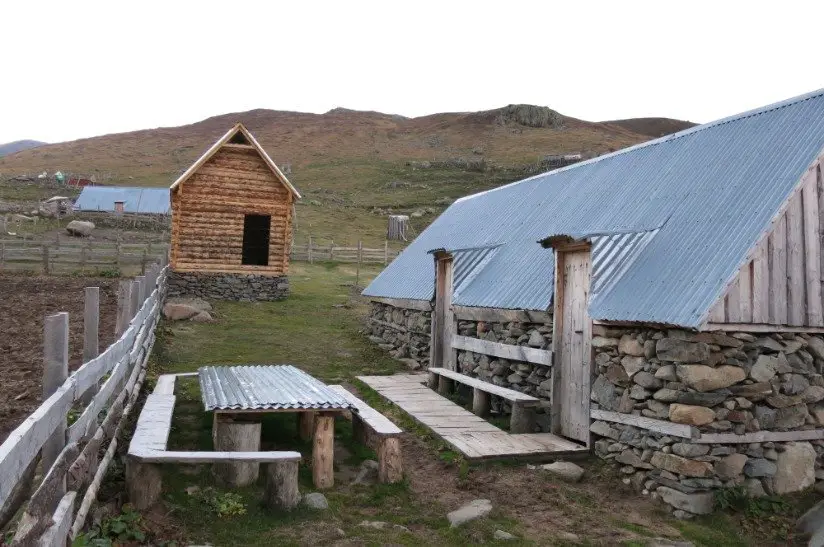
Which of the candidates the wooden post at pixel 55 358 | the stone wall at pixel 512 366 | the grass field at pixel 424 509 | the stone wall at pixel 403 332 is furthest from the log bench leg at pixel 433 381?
the wooden post at pixel 55 358

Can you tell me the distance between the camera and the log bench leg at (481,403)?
1070 cm

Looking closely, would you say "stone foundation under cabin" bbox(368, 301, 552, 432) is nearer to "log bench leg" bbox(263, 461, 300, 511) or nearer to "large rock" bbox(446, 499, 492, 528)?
"large rock" bbox(446, 499, 492, 528)

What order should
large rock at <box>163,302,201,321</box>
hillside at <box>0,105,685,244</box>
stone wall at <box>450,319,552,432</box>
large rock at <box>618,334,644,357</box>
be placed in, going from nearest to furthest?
large rock at <box>618,334,644,357</box>
stone wall at <box>450,319,552,432</box>
large rock at <box>163,302,201,321</box>
hillside at <box>0,105,685,244</box>

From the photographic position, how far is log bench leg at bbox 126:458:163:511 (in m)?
5.89

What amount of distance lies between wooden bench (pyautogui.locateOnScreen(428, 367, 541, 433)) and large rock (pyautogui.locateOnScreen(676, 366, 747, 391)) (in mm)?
2773

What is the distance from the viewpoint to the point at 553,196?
13781 mm

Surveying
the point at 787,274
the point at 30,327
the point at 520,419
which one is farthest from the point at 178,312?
the point at 787,274

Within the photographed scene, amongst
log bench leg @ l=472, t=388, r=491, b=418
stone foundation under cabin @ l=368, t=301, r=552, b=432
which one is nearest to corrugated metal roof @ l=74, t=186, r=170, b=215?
stone foundation under cabin @ l=368, t=301, r=552, b=432

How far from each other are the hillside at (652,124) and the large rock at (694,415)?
126206mm

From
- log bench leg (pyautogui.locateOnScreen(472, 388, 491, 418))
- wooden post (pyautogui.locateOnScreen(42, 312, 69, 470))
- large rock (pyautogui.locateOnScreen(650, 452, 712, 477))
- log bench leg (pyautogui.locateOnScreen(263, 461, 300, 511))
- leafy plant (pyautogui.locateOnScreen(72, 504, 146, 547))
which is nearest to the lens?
leafy plant (pyautogui.locateOnScreen(72, 504, 146, 547))

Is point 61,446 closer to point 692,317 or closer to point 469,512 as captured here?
point 469,512

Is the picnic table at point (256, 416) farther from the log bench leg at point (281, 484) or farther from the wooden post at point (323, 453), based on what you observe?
the log bench leg at point (281, 484)

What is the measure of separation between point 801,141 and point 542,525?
5.60 meters

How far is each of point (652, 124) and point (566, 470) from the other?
141344 mm
